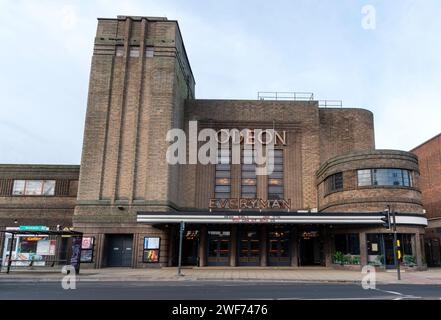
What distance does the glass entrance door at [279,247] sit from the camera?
3134 centimetres

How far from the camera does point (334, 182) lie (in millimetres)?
30781

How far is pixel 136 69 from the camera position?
33.2 meters

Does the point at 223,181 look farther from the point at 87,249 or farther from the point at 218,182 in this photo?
the point at 87,249

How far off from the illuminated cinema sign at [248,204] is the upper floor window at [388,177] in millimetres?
7851

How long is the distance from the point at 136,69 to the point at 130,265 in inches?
653

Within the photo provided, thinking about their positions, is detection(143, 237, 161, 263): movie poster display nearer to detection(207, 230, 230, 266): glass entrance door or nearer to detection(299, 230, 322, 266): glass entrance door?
detection(207, 230, 230, 266): glass entrance door

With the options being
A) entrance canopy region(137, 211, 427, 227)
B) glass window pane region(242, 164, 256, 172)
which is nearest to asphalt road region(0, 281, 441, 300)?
entrance canopy region(137, 211, 427, 227)

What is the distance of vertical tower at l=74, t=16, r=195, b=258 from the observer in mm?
30422

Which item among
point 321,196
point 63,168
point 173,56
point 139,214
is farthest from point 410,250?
point 63,168

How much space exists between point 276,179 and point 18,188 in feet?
78.4

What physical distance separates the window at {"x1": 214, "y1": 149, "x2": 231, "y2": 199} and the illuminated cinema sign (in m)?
1.25

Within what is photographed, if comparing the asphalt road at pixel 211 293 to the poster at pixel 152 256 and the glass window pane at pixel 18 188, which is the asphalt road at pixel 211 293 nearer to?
the poster at pixel 152 256

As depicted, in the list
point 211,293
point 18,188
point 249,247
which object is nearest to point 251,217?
point 249,247

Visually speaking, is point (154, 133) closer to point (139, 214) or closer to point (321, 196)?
point (139, 214)
